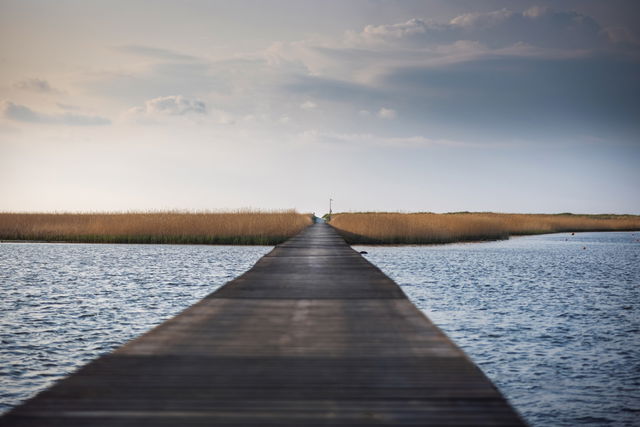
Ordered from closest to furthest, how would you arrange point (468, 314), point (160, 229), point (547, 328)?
point (547, 328), point (468, 314), point (160, 229)

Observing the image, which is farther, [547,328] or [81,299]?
[81,299]

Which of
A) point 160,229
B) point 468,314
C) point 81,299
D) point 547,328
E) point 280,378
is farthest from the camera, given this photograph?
point 160,229

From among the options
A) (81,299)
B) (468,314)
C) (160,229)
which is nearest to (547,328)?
(468,314)

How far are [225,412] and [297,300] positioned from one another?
4.84 m

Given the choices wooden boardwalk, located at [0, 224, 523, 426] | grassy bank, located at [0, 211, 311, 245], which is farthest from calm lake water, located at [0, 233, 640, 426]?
grassy bank, located at [0, 211, 311, 245]

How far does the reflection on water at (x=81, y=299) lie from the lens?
6681 mm

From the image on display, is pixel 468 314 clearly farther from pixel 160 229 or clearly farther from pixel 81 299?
pixel 160 229

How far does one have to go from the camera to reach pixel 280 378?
13.4ft

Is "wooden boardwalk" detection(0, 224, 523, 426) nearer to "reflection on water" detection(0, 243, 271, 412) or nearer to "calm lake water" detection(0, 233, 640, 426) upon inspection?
"calm lake water" detection(0, 233, 640, 426)

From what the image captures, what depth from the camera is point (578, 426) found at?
5031mm

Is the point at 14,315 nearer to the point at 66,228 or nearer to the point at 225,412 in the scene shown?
the point at 225,412

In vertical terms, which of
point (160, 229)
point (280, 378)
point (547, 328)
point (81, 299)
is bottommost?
point (547, 328)

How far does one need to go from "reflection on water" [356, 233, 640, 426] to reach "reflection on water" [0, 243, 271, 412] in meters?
4.98

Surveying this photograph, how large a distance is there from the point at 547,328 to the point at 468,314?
1.45 meters
